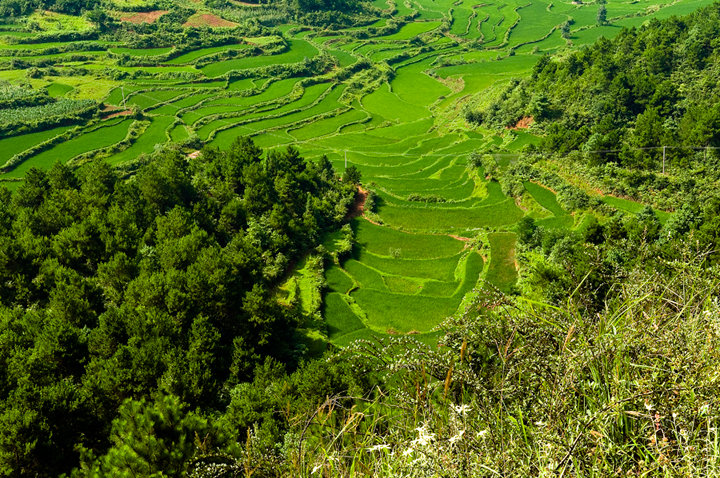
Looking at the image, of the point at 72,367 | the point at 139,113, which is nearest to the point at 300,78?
the point at 139,113

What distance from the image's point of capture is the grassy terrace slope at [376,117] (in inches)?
1731

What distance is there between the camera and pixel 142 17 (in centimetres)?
12006

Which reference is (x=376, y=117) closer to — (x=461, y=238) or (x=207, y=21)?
(x=461, y=238)

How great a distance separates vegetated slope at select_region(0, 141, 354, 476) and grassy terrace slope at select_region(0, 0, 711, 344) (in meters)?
6.68

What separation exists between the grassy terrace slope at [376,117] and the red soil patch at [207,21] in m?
11.0

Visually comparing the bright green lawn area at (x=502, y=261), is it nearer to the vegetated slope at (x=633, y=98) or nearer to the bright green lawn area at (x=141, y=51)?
the vegetated slope at (x=633, y=98)

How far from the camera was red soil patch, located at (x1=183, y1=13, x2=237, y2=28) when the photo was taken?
120938 millimetres

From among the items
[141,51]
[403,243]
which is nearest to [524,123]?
[403,243]

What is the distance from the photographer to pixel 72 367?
2611 cm

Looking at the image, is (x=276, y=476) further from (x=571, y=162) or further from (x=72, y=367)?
(x=571, y=162)

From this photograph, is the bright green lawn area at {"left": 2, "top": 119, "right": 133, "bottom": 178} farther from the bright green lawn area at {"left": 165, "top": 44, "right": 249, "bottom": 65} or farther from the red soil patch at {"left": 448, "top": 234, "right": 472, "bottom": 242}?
the red soil patch at {"left": 448, "top": 234, "right": 472, "bottom": 242}

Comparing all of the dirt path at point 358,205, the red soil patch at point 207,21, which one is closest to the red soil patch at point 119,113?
the dirt path at point 358,205

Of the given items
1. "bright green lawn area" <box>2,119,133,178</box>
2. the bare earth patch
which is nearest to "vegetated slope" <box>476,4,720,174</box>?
"bright green lawn area" <box>2,119,133,178</box>

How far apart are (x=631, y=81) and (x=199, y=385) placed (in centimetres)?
6966
